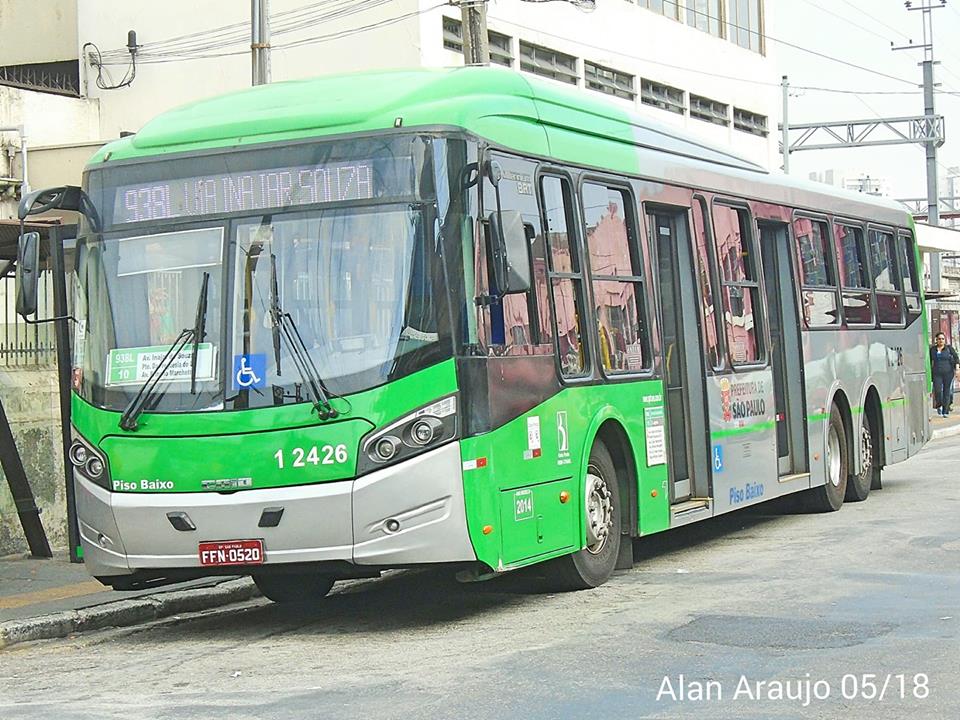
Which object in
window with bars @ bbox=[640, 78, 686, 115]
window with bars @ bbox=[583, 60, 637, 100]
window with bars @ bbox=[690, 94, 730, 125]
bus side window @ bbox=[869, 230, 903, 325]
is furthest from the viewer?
window with bars @ bbox=[690, 94, 730, 125]

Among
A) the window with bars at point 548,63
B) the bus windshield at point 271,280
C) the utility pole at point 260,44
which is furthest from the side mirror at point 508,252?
the window with bars at point 548,63

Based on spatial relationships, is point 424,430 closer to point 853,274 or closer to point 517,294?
point 517,294

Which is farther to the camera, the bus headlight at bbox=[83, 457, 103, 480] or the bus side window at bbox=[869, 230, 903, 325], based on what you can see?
the bus side window at bbox=[869, 230, 903, 325]

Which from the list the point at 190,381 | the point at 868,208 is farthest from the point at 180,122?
the point at 868,208

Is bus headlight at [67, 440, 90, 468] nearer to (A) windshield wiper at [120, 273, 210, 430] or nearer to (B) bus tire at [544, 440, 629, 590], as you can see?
(A) windshield wiper at [120, 273, 210, 430]

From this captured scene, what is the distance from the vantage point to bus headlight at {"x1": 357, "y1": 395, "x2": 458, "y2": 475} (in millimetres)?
9422

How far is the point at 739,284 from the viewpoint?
558 inches

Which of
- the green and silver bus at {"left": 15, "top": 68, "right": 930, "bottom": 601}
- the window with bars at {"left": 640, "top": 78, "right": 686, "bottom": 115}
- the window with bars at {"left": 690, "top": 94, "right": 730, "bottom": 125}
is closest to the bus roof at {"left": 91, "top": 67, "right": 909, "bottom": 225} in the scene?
the green and silver bus at {"left": 15, "top": 68, "right": 930, "bottom": 601}

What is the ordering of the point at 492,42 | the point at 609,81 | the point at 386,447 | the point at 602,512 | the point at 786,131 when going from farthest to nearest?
the point at 786,131 < the point at 609,81 < the point at 492,42 < the point at 602,512 < the point at 386,447

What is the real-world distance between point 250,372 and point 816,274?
7.98 m

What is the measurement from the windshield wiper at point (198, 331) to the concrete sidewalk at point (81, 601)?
82.1 inches

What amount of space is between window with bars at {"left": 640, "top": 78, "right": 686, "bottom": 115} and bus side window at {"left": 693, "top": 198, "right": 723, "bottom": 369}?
99.0ft

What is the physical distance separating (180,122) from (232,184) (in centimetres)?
84

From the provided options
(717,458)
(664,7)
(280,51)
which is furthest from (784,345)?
(664,7)
